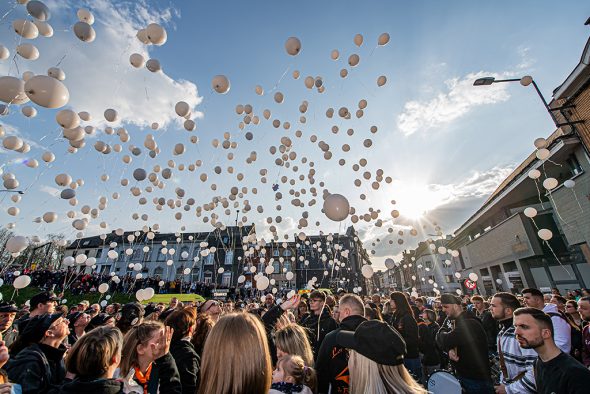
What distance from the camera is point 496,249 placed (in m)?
20.2

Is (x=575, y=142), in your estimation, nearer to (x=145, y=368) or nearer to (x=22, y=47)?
(x=145, y=368)

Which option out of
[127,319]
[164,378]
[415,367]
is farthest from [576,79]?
[127,319]

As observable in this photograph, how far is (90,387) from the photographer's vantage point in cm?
184

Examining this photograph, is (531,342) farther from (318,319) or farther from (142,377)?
(142,377)

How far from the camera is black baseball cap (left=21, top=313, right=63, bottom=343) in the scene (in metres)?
2.66

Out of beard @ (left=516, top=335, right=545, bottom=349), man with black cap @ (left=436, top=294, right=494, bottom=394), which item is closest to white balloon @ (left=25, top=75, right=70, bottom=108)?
beard @ (left=516, top=335, right=545, bottom=349)

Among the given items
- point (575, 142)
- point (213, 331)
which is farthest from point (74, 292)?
point (575, 142)

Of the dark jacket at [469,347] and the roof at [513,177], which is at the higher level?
the roof at [513,177]

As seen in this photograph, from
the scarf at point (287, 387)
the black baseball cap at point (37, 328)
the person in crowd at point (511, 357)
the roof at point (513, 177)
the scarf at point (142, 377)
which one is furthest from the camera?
the roof at point (513, 177)

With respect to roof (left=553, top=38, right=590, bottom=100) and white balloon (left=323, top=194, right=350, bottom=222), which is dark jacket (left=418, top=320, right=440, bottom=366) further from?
Answer: roof (left=553, top=38, right=590, bottom=100)

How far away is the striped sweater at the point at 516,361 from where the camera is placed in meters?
2.76

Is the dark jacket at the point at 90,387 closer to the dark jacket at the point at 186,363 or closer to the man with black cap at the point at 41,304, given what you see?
the dark jacket at the point at 186,363

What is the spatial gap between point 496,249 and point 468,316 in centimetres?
2122

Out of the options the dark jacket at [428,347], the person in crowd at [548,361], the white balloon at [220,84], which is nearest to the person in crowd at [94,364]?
the person in crowd at [548,361]
